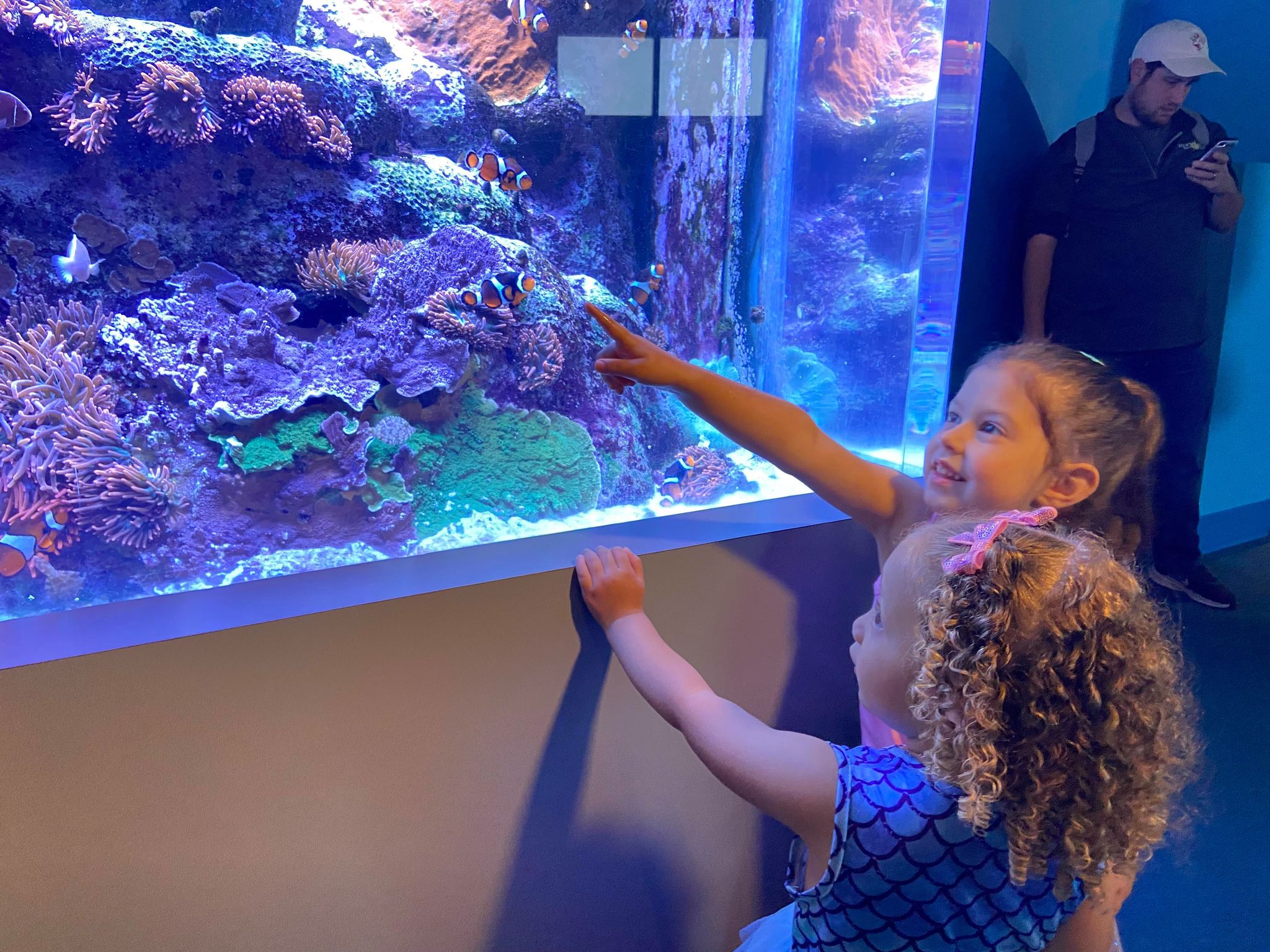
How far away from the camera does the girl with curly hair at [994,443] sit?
119 centimetres

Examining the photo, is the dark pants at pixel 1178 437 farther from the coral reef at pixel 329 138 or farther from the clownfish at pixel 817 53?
the coral reef at pixel 329 138

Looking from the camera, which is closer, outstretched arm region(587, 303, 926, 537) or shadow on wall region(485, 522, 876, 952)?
outstretched arm region(587, 303, 926, 537)

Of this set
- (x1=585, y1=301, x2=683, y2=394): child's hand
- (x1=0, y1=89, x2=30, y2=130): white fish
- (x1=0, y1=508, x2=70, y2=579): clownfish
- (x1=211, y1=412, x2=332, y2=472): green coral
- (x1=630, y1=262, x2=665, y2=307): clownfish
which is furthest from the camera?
(x1=630, y1=262, x2=665, y2=307): clownfish

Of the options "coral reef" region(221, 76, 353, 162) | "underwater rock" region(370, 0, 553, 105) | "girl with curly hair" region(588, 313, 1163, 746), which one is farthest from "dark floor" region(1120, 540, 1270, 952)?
"coral reef" region(221, 76, 353, 162)

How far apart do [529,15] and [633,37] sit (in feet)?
1.45

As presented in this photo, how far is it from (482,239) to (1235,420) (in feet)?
7.98

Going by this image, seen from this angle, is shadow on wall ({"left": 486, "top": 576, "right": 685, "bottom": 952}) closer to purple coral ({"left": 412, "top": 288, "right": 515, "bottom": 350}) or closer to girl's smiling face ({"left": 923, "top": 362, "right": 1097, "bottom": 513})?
girl's smiling face ({"left": 923, "top": 362, "right": 1097, "bottom": 513})

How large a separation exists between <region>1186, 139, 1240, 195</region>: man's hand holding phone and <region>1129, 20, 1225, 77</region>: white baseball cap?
201 mm

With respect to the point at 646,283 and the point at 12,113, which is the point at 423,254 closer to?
the point at 646,283

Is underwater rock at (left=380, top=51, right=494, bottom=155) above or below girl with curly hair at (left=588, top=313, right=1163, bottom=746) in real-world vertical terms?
above

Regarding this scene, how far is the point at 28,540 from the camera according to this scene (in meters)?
1.54

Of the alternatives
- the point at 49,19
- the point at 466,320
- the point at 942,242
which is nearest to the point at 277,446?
the point at 466,320

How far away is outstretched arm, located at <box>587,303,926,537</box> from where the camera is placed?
3.56 ft

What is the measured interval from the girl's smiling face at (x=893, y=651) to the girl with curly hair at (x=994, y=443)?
375 mm
